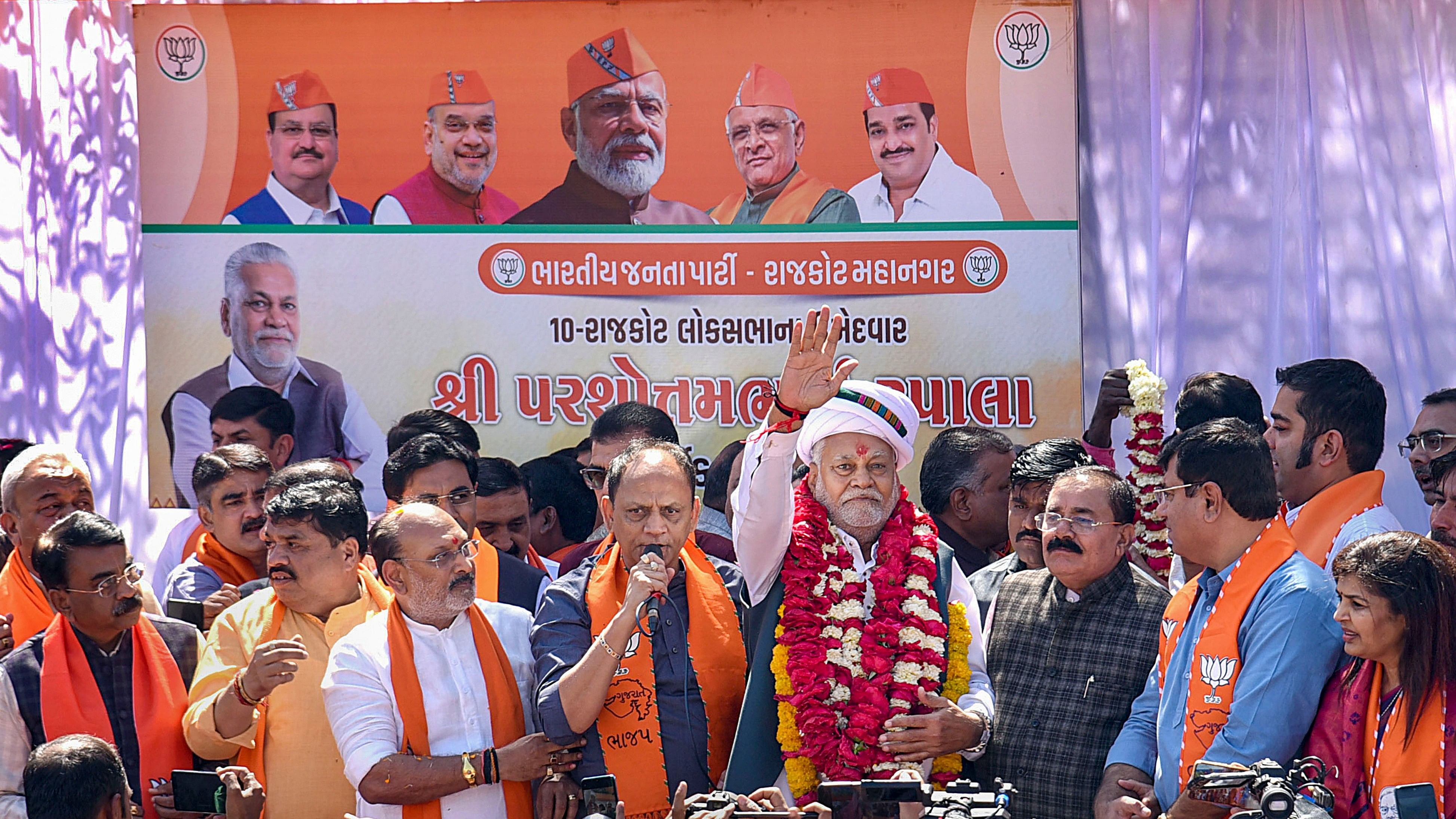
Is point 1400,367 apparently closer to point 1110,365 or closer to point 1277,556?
point 1110,365

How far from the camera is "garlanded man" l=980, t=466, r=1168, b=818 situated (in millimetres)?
3834

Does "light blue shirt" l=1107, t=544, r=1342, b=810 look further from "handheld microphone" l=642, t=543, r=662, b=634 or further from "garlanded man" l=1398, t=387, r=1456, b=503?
"garlanded man" l=1398, t=387, r=1456, b=503

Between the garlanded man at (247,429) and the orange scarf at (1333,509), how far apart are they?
12.9ft

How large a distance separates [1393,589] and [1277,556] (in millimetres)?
395

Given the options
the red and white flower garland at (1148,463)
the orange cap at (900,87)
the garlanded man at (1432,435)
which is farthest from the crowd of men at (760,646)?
the orange cap at (900,87)

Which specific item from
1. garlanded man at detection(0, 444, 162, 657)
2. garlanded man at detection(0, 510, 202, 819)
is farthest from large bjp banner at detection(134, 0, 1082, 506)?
garlanded man at detection(0, 510, 202, 819)

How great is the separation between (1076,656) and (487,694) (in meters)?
1.61

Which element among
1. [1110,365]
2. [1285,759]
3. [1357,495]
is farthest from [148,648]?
[1110,365]

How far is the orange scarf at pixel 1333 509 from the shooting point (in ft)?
13.8

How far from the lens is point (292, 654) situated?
359 cm

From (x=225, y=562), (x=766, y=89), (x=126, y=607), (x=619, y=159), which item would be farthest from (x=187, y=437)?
(x=766, y=89)

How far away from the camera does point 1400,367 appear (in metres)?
→ 5.67

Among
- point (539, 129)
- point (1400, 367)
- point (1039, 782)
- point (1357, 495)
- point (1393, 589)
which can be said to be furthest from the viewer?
point (539, 129)

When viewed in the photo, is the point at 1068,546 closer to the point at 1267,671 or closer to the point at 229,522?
the point at 1267,671
